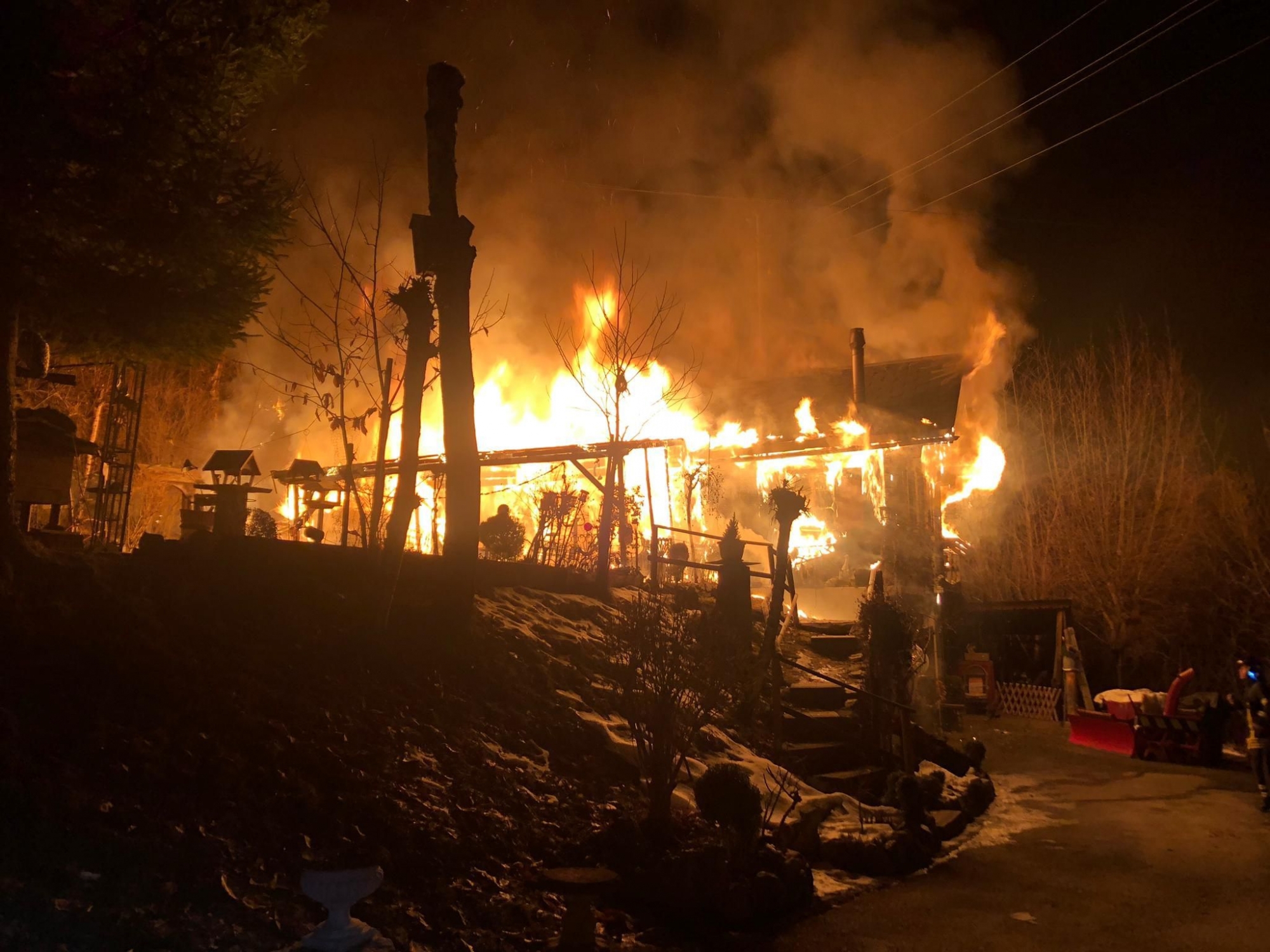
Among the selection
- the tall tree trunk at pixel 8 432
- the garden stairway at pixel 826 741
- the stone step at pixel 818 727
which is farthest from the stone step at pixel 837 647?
the tall tree trunk at pixel 8 432

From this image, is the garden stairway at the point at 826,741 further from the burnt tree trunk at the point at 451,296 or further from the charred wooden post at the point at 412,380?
the charred wooden post at the point at 412,380

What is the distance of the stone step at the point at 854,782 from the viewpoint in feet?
31.8

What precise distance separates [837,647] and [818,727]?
13.8 ft

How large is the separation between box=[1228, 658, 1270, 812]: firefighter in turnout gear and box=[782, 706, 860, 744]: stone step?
5.47 meters

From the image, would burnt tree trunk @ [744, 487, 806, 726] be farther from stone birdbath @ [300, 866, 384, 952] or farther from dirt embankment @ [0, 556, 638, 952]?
stone birdbath @ [300, 866, 384, 952]

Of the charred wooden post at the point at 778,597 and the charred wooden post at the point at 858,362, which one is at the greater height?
the charred wooden post at the point at 858,362

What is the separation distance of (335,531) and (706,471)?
10740mm

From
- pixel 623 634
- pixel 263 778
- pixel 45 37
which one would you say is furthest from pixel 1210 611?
pixel 45 37

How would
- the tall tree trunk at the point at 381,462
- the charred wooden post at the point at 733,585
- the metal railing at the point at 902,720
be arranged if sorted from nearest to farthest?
the tall tree trunk at the point at 381,462 → the metal railing at the point at 902,720 → the charred wooden post at the point at 733,585

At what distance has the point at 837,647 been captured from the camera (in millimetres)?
14641

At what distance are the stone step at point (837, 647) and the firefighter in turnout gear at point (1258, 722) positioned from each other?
553 cm

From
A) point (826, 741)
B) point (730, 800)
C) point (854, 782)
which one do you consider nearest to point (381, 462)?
point (730, 800)

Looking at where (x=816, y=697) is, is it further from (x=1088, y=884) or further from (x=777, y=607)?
(x=1088, y=884)

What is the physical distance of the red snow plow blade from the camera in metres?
16.2
